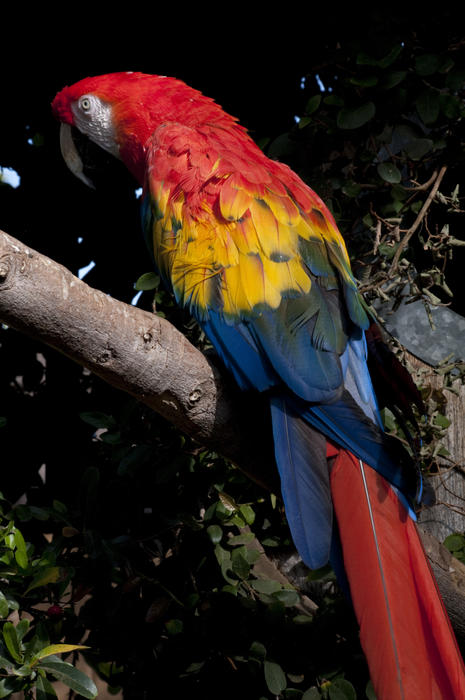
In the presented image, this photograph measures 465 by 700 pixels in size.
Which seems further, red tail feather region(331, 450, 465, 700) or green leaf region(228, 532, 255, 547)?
green leaf region(228, 532, 255, 547)

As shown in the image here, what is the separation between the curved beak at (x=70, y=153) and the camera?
5.16 ft

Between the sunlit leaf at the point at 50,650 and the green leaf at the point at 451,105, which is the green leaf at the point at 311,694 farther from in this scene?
the green leaf at the point at 451,105

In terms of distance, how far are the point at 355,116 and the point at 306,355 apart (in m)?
0.64

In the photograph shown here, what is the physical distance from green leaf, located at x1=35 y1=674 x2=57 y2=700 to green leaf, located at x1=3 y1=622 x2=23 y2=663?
4 cm

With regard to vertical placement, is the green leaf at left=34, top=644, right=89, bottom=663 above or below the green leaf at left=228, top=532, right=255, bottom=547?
above

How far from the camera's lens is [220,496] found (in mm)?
1233

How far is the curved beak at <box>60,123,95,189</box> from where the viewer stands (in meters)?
1.57

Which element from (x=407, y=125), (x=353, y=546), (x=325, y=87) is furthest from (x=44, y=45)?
(x=353, y=546)

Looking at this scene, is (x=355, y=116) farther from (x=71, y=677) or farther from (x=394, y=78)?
(x=71, y=677)

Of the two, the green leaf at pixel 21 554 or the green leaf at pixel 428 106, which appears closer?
the green leaf at pixel 21 554

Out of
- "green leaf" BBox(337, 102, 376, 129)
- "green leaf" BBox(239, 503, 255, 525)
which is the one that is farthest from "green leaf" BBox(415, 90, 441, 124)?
"green leaf" BBox(239, 503, 255, 525)

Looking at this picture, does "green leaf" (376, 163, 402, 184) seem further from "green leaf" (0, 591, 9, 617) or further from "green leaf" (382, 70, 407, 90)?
"green leaf" (0, 591, 9, 617)

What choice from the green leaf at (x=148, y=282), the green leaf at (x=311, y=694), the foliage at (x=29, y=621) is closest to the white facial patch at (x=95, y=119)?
the green leaf at (x=148, y=282)

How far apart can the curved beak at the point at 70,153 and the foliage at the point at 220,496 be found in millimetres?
380
